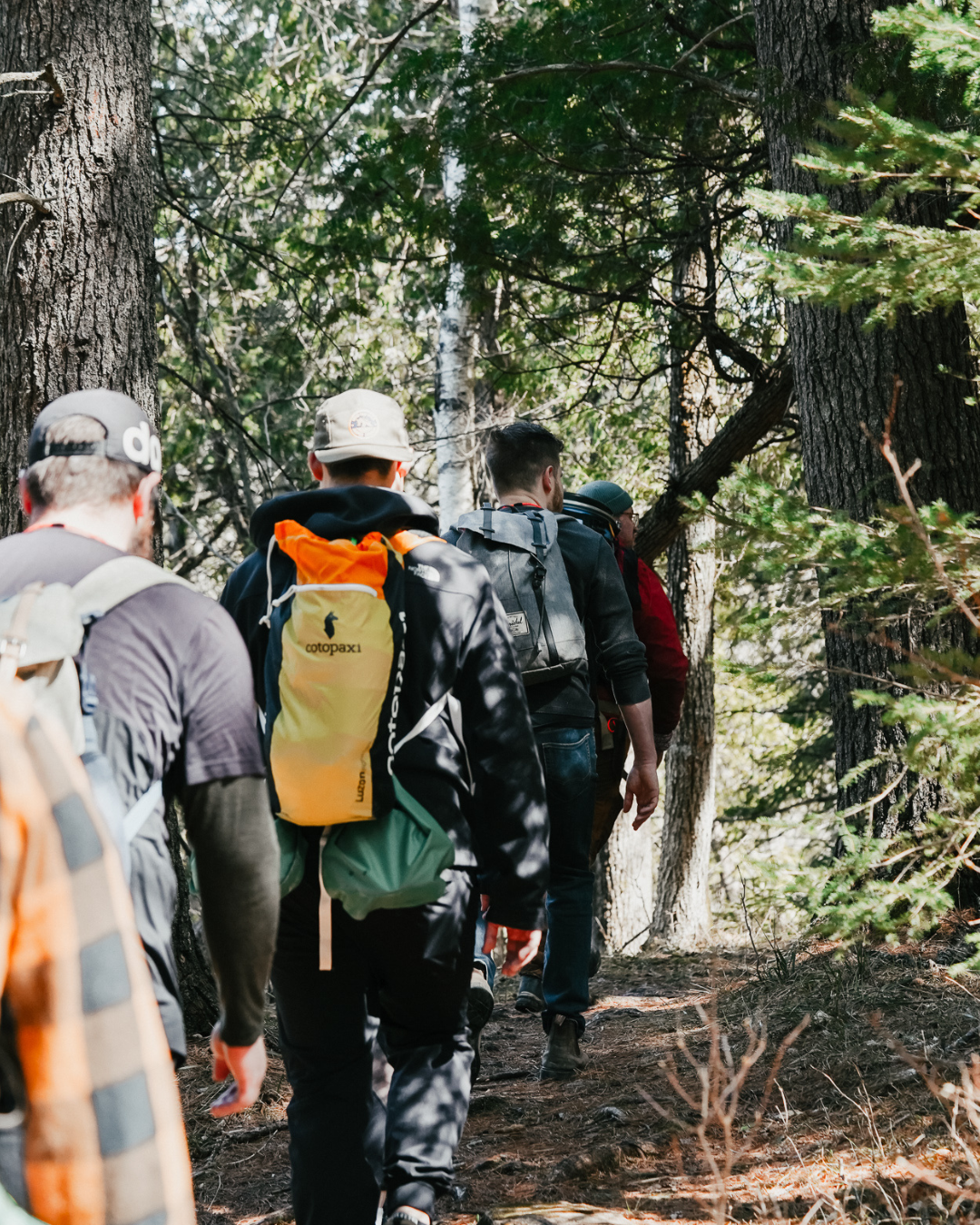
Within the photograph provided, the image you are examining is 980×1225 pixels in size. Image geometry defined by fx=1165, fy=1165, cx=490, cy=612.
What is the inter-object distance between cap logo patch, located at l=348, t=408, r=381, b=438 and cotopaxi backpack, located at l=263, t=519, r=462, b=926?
0.39 m

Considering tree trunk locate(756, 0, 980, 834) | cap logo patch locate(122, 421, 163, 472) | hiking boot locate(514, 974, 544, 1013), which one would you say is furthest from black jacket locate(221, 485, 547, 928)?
hiking boot locate(514, 974, 544, 1013)

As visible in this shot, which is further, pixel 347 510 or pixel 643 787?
pixel 643 787

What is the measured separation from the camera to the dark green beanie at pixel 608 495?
17.0ft

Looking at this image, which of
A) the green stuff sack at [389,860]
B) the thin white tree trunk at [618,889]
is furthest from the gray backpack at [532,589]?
the thin white tree trunk at [618,889]

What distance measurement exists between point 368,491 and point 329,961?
1.11 m

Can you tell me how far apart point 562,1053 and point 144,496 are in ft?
10.5

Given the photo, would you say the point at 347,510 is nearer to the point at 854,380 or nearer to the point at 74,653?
the point at 74,653

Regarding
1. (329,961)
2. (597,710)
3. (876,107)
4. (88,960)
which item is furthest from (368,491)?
(597,710)

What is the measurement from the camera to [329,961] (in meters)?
2.60

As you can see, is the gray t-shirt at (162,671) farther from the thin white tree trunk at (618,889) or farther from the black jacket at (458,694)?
the thin white tree trunk at (618,889)

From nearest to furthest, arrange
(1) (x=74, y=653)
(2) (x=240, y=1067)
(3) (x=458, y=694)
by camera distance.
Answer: (1) (x=74, y=653), (2) (x=240, y=1067), (3) (x=458, y=694)

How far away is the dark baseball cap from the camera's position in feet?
6.57

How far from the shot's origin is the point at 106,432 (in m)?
2.01

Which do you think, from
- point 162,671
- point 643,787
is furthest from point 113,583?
point 643,787
